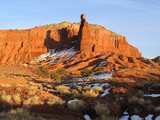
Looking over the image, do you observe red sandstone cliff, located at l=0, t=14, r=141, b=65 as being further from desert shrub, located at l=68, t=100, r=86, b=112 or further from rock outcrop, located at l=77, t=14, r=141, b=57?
desert shrub, located at l=68, t=100, r=86, b=112

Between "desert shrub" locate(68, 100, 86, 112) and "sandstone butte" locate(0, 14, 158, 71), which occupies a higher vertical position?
"sandstone butte" locate(0, 14, 158, 71)

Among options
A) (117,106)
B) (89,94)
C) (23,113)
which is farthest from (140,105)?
(23,113)

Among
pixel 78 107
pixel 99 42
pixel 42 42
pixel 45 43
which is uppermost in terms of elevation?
pixel 42 42

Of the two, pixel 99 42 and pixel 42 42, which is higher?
pixel 42 42

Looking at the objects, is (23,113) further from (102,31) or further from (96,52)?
(102,31)

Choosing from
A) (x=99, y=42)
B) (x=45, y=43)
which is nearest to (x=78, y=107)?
(x=99, y=42)

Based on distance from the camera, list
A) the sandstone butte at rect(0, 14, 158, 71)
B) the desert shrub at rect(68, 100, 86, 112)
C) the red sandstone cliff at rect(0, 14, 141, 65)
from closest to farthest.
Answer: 1. the desert shrub at rect(68, 100, 86, 112)
2. the sandstone butte at rect(0, 14, 158, 71)
3. the red sandstone cliff at rect(0, 14, 141, 65)

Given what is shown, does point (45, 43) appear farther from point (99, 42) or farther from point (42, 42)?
point (99, 42)

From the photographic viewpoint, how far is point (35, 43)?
9206 centimetres

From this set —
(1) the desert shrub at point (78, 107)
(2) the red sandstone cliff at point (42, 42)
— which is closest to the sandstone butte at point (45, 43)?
(2) the red sandstone cliff at point (42, 42)

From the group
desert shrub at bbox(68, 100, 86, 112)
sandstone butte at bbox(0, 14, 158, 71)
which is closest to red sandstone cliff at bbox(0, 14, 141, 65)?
sandstone butte at bbox(0, 14, 158, 71)

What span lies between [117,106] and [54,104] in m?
3.71

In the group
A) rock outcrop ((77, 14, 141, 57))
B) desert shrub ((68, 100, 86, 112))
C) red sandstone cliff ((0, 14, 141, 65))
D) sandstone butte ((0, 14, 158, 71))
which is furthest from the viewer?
red sandstone cliff ((0, 14, 141, 65))

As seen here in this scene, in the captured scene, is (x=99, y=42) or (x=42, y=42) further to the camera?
(x=42, y=42)
